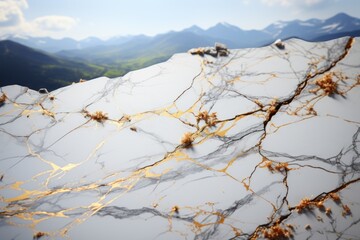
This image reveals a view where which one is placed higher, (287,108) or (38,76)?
(38,76)

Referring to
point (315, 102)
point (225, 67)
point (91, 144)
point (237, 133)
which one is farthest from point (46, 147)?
point (315, 102)

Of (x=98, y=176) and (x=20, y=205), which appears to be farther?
(x=98, y=176)

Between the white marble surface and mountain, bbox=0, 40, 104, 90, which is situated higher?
mountain, bbox=0, 40, 104, 90

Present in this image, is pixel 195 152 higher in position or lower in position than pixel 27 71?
lower

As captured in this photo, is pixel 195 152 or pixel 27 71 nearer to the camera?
pixel 195 152

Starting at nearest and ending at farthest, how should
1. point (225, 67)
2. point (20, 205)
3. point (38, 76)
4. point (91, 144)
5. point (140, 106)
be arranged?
point (20, 205) < point (91, 144) < point (140, 106) < point (225, 67) < point (38, 76)

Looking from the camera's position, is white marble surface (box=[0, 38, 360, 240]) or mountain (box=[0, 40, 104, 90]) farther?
mountain (box=[0, 40, 104, 90])

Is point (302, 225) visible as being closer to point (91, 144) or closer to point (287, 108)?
point (287, 108)

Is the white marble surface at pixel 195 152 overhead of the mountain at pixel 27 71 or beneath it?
beneath
